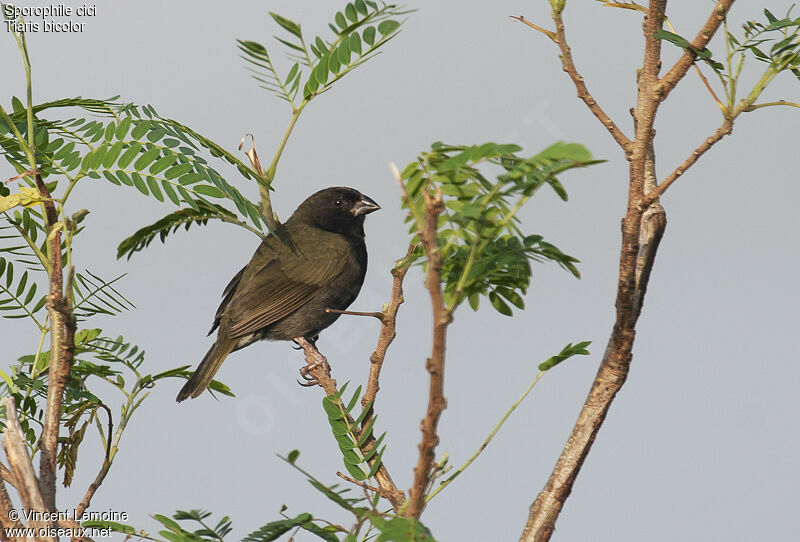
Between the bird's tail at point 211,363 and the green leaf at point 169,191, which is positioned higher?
the bird's tail at point 211,363

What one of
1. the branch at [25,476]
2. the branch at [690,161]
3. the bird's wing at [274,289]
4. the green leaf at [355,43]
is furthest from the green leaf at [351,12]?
the bird's wing at [274,289]

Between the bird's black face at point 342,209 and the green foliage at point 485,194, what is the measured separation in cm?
443

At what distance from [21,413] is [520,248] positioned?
1.91 m

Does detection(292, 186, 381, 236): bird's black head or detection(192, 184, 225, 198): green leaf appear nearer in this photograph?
detection(192, 184, 225, 198): green leaf

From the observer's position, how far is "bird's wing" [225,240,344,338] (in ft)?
18.8

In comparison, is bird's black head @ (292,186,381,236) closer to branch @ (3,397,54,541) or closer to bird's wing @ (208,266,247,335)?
bird's wing @ (208,266,247,335)

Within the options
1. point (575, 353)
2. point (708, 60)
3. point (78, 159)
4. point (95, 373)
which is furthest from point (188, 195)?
point (708, 60)

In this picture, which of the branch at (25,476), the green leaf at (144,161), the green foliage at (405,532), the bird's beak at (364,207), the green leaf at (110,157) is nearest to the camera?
the green foliage at (405,532)

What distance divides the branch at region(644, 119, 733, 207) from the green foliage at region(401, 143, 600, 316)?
0.78 feet

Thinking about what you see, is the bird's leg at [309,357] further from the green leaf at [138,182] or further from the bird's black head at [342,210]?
the green leaf at [138,182]

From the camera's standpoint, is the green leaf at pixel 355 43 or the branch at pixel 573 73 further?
the green leaf at pixel 355 43

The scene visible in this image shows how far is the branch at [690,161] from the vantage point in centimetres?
211

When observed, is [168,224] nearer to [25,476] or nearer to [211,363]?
[25,476]

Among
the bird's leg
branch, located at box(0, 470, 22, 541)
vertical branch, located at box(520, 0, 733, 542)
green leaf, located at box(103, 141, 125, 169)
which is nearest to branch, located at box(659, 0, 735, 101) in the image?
vertical branch, located at box(520, 0, 733, 542)
